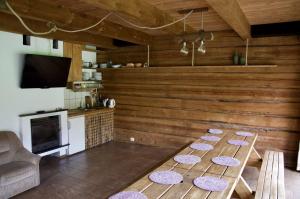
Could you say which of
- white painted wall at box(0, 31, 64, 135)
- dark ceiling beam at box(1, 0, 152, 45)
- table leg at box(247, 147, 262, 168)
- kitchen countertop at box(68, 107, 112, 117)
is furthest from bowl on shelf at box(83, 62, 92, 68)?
table leg at box(247, 147, 262, 168)

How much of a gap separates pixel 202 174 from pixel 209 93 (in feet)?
Result: 9.92

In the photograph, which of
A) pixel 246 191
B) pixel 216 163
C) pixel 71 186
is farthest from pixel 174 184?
pixel 71 186

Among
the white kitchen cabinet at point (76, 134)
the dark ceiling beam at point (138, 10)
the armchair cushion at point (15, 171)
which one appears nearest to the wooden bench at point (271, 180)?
the dark ceiling beam at point (138, 10)

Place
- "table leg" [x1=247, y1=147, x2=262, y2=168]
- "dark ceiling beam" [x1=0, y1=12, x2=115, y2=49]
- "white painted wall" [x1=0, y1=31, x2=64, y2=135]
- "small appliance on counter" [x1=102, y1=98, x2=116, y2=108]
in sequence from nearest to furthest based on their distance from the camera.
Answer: "dark ceiling beam" [x1=0, y1=12, x2=115, y2=49] → "table leg" [x1=247, y1=147, x2=262, y2=168] → "white painted wall" [x1=0, y1=31, x2=64, y2=135] → "small appliance on counter" [x1=102, y1=98, x2=116, y2=108]

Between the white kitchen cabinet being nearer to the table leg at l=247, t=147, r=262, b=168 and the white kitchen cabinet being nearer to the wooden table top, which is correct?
the wooden table top

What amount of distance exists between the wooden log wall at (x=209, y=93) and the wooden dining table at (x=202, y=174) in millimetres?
1520

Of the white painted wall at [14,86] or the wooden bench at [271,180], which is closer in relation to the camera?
the wooden bench at [271,180]

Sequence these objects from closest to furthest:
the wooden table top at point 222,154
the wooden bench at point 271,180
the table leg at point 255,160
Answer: the wooden table top at point 222,154, the wooden bench at point 271,180, the table leg at point 255,160

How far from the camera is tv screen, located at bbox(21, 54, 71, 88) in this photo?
4.12 meters

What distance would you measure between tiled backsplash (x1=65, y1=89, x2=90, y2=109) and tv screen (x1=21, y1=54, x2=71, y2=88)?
666 mm

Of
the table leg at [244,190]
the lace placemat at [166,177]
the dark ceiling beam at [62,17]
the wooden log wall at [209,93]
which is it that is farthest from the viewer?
the wooden log wall at [209,93]

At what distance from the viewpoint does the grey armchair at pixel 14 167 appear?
124 inches

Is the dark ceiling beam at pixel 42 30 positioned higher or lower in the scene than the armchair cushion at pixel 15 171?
Result: higher

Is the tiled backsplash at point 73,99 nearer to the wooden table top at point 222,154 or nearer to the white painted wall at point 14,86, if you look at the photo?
the white painted wall at point 14,86
